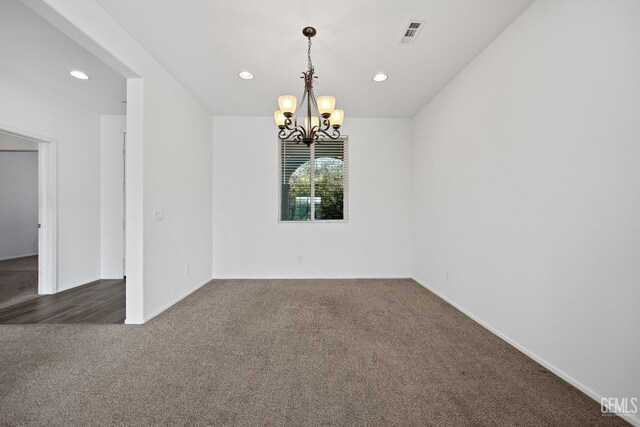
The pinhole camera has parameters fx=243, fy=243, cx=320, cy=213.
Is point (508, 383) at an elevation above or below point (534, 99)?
below

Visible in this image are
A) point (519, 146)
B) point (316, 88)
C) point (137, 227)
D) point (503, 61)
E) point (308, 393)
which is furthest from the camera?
point (316, 88)

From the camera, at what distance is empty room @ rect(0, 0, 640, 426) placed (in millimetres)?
1526

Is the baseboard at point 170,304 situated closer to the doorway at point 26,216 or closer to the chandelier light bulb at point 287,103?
the doorway at point 26,216

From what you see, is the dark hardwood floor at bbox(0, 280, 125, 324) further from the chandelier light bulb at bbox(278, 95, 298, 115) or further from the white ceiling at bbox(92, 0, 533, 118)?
the white ceiling at bbox(92, 0, 533, 118)

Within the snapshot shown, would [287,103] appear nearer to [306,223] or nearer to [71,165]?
[306,223]

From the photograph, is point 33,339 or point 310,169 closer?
point 33,339

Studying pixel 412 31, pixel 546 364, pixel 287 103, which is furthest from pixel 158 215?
pixel 546 364

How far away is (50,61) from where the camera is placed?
9.09ft

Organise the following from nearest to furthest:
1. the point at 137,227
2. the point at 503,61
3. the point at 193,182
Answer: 1. the point at 503,61
2. the point at 137,227
3. the point at 193,182

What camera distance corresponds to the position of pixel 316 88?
340 centimetres

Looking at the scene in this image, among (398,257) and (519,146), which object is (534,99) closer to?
(519,146)

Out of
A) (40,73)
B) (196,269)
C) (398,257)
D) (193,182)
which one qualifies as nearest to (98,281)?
(196,269)

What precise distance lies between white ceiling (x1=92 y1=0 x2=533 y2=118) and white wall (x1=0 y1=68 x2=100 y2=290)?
6.80 ft

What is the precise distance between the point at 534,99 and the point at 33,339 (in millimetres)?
4964
